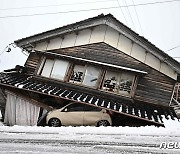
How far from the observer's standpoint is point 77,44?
12711mm

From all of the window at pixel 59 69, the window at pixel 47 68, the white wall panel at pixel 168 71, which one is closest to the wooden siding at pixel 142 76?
the white wall panel at pixel 168 71

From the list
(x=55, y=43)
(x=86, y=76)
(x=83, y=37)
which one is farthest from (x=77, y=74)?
(x=55, y=43)

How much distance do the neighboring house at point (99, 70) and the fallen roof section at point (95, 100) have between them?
5 cm

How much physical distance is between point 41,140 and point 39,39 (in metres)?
9.42

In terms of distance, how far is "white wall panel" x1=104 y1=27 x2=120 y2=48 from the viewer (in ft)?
40.4

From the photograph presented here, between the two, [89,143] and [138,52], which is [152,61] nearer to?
[138,52]

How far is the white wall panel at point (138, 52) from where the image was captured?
1202cm

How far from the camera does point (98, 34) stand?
1255cm

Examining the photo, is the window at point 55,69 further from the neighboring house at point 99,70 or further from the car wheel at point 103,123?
the car wheel at point 103,123

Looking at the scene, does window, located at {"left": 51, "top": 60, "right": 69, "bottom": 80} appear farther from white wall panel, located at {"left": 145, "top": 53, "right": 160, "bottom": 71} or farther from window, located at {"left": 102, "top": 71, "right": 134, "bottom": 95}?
white wall panel, located at {"left": 145, "top": 53, "right": 160, "bottom": 71}

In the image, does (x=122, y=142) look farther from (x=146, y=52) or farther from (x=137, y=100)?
(x=146, y=52)

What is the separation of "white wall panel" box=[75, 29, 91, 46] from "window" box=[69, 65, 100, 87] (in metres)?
1.49

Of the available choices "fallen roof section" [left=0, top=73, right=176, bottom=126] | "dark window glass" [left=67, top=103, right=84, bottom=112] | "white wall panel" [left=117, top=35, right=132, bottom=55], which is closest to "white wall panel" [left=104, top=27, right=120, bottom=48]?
"white wall panel" [left=117, top=35, right=132, bottom=55]

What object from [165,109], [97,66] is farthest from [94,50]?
[165,109]
